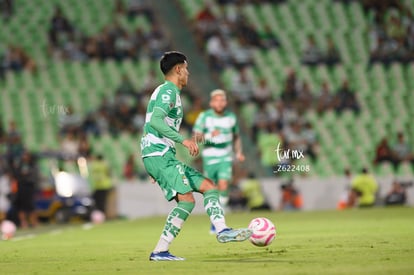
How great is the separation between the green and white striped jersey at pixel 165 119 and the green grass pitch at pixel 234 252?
1.22 meters

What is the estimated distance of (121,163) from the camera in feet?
94.2

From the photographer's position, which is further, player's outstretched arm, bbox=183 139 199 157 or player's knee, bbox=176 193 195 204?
player's knee, bbox=176 193 195 204

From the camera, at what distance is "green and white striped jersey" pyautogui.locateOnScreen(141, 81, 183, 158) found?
414 inches

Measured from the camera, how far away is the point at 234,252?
1189 centimetres

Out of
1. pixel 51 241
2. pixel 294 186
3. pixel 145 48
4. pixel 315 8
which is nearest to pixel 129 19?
pixel 145 48

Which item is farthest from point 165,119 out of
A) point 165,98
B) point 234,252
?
point 234,252

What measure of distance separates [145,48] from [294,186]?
315 inches

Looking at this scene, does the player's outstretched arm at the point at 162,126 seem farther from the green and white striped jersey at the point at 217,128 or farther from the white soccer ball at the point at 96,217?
the white soccer ball at the point at 96,217

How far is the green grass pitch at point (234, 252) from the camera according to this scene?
31.0ft

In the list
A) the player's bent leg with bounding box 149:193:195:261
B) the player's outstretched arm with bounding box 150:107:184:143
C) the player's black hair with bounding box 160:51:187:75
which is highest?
the player's black hair with bounding box 160:51:187:75

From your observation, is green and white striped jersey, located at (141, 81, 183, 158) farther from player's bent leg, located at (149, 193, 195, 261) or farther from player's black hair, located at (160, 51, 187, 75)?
player's bent leg, located at (149, 193, 195, 261)

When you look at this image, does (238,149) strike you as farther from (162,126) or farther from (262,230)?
(162,126)

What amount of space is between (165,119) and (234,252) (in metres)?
2.11

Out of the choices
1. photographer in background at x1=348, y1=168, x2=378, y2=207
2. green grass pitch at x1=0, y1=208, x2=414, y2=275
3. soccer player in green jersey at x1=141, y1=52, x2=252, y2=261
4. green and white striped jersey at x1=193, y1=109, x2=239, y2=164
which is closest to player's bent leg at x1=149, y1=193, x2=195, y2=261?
soccer player in green jersey at x1=141, y1=52, x2=252, y2=261
